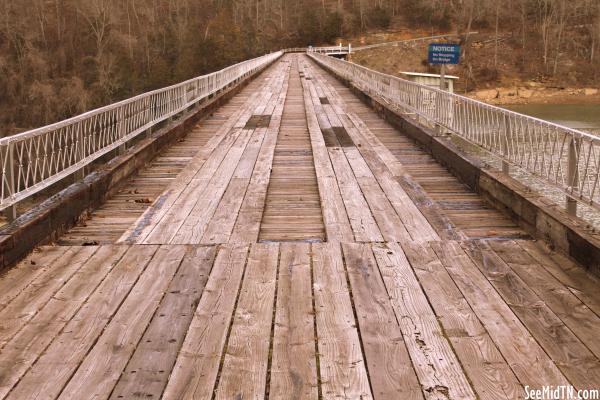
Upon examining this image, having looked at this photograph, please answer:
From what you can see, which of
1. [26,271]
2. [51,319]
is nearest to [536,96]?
[26,271]

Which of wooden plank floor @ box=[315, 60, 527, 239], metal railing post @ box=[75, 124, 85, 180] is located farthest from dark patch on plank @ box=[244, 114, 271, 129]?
metal railing post @ box=[75, 124, 85, 180]

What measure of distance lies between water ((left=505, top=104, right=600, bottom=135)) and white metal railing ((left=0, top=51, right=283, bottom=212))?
1450 inches

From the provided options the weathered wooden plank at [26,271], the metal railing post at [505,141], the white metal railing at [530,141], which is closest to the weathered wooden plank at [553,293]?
the white metal railing at [530,141]

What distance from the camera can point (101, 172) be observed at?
25.9 ft

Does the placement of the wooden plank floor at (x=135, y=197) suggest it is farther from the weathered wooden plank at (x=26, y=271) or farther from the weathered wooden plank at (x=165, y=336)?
the weathered wooden plank at (x=165, y=336)

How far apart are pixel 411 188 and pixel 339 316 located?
4.25 meters

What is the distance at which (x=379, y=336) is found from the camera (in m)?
3.97

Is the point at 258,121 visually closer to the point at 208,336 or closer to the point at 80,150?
the point at 80,150

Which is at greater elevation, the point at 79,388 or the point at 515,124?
the point at 515,124

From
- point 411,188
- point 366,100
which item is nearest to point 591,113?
point 366,100

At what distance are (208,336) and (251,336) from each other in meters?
0.28

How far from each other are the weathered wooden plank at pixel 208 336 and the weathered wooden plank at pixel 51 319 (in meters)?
0.89

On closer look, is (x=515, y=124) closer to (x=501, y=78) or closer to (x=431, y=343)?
(x=431, y=343)

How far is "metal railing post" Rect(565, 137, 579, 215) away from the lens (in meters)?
5.58
